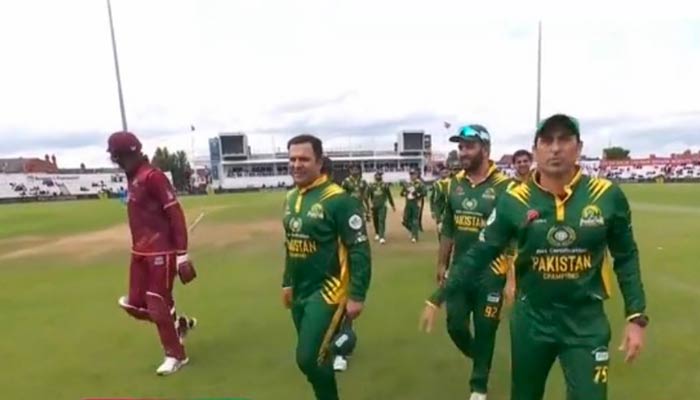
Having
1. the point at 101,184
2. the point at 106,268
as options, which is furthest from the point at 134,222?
the point at 101,184

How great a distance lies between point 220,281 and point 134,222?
16.1 feet

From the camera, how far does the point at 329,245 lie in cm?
409

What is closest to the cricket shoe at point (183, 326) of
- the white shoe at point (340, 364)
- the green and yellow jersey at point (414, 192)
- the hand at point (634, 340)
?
the white shoe at point (340, 364)

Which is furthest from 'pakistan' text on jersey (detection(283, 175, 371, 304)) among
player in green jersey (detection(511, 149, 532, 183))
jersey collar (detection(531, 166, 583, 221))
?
player in green jersey (detection(511, 149, 532, 183))

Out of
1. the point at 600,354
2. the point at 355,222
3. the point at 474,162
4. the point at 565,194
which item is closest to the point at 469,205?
the point at 474,162

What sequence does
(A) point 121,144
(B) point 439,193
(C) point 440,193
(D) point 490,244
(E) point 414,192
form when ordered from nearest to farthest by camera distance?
(D) point 490,244
(A) point 121,144
(C) point 440,193
(B) point 439,193
(E) point 414,192

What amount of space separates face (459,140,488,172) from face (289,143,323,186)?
1231 millimetres

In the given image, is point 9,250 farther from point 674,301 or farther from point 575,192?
point 575,192

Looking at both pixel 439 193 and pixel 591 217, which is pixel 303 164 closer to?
pixel 591 217

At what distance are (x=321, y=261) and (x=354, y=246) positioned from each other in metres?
0.25

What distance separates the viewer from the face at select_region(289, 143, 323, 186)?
163 inches

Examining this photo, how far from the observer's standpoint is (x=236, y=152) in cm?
10162

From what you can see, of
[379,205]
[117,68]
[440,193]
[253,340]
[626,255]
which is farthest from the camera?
[117,68]

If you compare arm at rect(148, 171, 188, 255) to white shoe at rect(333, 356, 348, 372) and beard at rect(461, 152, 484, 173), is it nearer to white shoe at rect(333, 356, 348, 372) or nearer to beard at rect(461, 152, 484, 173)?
white shoe at rect(333, 356, 348, 372)
